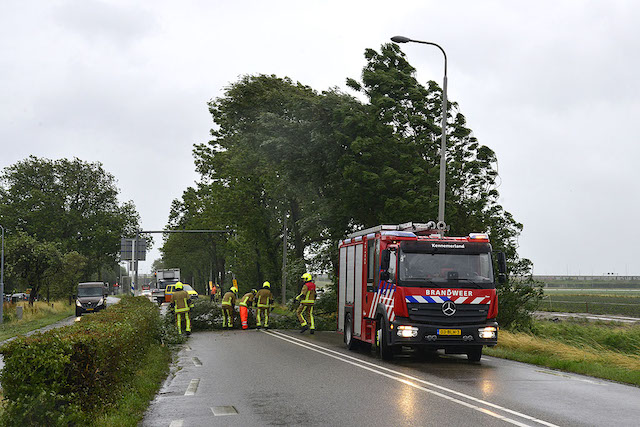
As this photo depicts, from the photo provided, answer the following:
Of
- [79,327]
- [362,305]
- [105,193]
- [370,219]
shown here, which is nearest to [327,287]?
[370,219]

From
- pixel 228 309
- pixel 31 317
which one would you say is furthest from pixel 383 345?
pixel 31 317

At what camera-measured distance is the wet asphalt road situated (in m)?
8.70

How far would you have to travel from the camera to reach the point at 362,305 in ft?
59.0

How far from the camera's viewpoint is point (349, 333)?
1934cm

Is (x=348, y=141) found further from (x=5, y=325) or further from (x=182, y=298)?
(x=5, y=325)

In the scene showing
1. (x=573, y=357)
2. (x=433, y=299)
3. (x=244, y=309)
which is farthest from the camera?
(x=244, y=309)

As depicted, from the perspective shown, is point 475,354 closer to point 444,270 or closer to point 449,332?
point 449,332

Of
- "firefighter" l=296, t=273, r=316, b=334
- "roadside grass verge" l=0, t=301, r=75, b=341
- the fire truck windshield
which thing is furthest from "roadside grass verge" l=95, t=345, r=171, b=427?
"roadside grass verge" l=0, t=301, r=75, b=341

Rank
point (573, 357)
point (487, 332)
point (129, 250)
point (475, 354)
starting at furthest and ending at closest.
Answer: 1. point (129, 250)
2. point (573, 357)
3. point (475, 354)
4. point (487, 332)

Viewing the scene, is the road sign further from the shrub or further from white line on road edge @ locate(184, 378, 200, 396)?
white line on road edge @ locate(184, 378, 200, 396)

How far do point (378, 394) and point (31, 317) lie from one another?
3725cm

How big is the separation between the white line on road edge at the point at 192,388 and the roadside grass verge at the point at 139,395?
50 centimetres

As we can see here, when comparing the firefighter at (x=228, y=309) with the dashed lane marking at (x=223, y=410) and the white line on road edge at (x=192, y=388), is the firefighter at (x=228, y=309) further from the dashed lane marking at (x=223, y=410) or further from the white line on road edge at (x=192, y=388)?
the dashed lane marking at (x=223, y=410)

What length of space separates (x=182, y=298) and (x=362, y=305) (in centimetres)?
827
